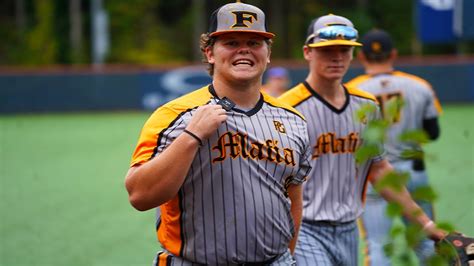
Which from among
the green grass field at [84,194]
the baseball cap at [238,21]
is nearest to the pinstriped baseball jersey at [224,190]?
the baseball cap at [238,21]

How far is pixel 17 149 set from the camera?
17.9 m

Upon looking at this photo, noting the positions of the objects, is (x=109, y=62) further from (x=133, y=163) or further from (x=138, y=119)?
(x=133, y=163)

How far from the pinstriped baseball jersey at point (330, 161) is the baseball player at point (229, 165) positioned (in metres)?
1.46

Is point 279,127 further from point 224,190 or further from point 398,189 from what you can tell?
point 398,189

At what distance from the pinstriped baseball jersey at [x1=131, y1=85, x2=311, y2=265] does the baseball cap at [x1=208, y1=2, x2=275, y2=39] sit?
0.32 metres

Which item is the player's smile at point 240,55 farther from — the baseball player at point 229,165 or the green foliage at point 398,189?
the green foliage at point 398,189

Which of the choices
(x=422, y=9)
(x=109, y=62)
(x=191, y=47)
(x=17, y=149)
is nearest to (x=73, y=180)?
(x=17, y=149)

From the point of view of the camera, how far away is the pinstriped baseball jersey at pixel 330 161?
5453 mm

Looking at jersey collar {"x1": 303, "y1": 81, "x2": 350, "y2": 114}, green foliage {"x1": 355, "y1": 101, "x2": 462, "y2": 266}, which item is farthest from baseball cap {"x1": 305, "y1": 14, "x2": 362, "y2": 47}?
green foliage {"x1": 355, "y1": 101, "x2": 462, "y2": 266}

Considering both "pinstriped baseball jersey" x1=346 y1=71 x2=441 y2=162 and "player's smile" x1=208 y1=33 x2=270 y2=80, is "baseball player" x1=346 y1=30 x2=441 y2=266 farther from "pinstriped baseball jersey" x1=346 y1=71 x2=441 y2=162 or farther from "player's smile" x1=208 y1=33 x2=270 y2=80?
"player's smile" x1=208 y1=33 x2=270 y2=80

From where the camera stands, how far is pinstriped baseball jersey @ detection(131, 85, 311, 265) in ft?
12.3

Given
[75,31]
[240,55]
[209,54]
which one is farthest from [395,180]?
[75,31]

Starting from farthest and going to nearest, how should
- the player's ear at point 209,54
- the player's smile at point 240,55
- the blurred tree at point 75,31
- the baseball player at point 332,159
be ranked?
1. the blurred tree at point 75,31
2. the baseball player at point 332,159
3. the player's ear at point 209,54
4. the player's smile at point 240,55

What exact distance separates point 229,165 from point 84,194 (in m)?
9.07
